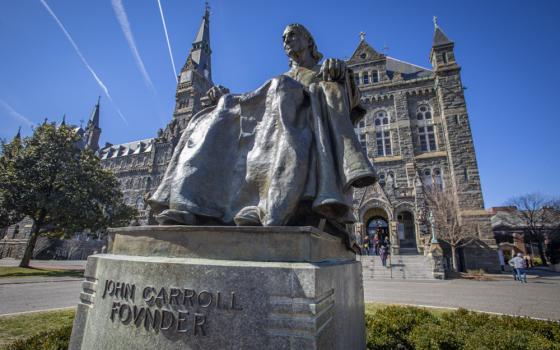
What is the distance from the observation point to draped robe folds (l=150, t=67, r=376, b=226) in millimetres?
2217

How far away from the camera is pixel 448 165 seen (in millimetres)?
27828

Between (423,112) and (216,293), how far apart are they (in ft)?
112

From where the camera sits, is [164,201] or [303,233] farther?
[164,201]

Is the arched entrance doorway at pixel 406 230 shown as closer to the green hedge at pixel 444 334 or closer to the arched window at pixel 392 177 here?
the arched window at pixel 392 177

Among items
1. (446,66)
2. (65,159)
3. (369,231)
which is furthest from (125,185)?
(446,66)

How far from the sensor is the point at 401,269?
18094mm

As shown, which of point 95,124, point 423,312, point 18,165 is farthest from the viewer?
point 95,124

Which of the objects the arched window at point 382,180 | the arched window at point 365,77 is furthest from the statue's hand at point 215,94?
the arched window at point 365,77

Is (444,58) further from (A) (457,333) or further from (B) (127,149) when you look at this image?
(B) (127,149)

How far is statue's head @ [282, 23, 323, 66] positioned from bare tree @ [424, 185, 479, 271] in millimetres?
22475

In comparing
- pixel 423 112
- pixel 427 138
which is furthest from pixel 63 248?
pixel 423 112

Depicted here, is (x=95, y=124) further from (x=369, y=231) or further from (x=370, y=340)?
(x=370, y=340)

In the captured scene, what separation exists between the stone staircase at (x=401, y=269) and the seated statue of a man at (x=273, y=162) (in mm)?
15186

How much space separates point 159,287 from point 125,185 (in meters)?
54.7
